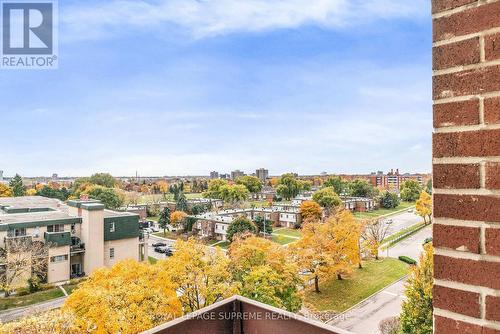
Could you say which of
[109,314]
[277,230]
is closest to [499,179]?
[109,314]

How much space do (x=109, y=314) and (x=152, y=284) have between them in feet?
4.52

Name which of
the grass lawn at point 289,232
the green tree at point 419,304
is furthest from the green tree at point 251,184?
the green tree at point 419,304

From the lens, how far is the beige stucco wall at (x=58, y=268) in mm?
16188

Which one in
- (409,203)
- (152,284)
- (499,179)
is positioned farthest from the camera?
(409,203)

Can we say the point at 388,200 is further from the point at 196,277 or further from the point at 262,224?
the point at 196,277

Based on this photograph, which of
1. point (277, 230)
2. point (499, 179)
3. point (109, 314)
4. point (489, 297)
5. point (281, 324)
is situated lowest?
point (277, 230)

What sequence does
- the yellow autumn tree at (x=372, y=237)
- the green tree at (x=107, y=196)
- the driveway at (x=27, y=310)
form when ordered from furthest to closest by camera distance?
the green tree at (x=107, y=196)
the yellow autumn tree at (x=372, y=237)
the driveway at (x=27, y=310)

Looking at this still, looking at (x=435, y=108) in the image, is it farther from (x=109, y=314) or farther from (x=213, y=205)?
(x=213, y=205)

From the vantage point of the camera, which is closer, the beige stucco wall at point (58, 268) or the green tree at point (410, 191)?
the beige stucco wall at point (58, 268)

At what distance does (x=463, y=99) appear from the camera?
2.77 feet

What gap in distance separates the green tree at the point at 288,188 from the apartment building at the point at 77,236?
32152mm

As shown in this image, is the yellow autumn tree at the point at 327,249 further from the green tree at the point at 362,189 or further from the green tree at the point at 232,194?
the green tree at the point at 362,189

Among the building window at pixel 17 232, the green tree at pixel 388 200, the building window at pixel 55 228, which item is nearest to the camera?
the building window at pixel 17 232

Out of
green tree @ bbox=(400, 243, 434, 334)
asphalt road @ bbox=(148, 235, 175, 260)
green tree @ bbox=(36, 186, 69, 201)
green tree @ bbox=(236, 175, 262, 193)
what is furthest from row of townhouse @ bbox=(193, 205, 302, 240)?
green tree @ bbox=(36, 186, 69, 201)
